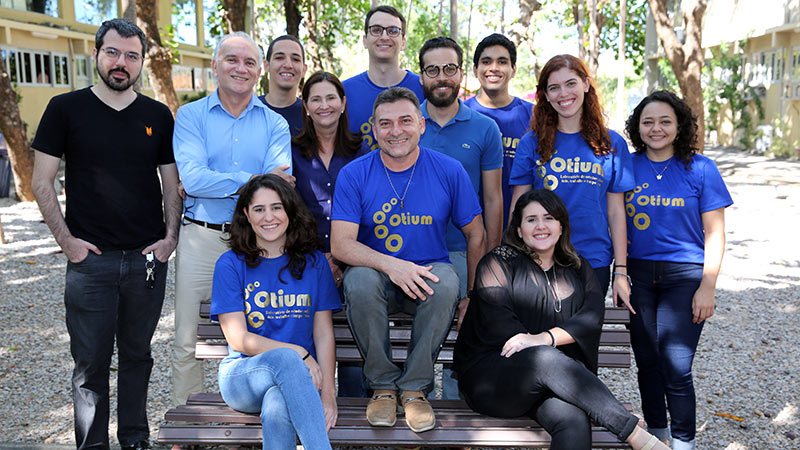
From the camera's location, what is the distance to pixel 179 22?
34469 millimetres

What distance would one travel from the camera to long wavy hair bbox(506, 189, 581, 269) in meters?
3.51

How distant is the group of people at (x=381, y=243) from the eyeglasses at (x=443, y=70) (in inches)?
0.4

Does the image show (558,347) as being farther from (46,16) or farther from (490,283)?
(46,16)

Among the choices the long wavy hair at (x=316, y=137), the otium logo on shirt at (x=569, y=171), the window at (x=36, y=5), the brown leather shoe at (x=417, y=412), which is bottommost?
the brown leather shoe at (x=417, y=412)

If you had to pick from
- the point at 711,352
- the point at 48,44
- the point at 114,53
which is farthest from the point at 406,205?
the point at 48,44

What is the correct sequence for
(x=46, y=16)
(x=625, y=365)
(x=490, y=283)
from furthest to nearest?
(x=46, y=16) < (x=625, y=365) < (x=490, y=283)

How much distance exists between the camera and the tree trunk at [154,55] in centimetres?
1078

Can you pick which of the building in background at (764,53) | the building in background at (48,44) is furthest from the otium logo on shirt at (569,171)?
the building in background at (764,53)

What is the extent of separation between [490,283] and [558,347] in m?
0.49

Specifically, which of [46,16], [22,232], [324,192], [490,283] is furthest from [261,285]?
[46,16]

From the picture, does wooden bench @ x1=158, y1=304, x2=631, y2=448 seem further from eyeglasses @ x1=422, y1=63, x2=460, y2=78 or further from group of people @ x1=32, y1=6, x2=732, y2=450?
eyeglasses @ x1=422, y1=63, x2=460, y2=78

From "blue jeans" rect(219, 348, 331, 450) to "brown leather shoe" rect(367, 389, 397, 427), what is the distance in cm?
26

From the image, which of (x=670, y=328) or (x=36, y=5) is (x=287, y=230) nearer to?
(x=670, y=328)

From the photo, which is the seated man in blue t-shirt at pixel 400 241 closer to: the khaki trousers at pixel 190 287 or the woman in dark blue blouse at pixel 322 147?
the woman in dark blue blouse at pixel 322 147
